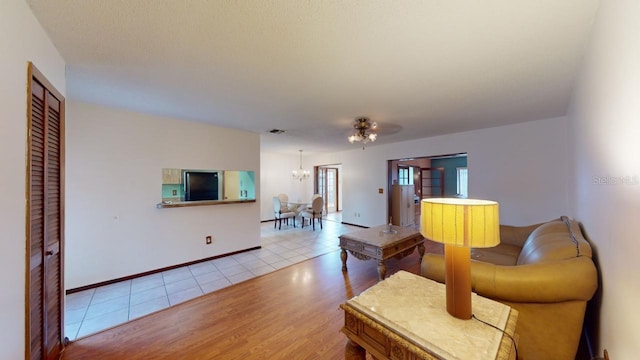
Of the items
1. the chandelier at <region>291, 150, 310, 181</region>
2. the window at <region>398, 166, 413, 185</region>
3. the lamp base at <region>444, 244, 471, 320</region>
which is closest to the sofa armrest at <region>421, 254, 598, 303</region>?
the lamp base at <region>444, 244, 471, 320</region>

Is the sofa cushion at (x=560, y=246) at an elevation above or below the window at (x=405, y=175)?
below

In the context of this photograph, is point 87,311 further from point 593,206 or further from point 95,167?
point 593,206

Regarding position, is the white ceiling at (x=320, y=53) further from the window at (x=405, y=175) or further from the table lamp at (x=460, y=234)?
the window at (x=405, y=175)

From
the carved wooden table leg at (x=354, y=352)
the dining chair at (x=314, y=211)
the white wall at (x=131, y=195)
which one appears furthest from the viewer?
the dining chair at (x=314, y=211)

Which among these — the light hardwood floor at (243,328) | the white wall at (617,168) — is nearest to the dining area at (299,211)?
the light hardwood floor at (243,328)

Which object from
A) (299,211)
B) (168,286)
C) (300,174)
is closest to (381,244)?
(168,286)

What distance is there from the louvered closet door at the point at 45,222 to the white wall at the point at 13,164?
10 centimetres

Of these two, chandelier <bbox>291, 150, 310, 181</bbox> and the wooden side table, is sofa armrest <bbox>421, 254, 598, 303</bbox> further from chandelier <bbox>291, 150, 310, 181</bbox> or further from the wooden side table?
chandelier <bbox>291, 150, 310, 181</bbox>

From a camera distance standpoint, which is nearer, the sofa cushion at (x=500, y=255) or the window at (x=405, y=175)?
the sofa cushion at (x=500, y=255)

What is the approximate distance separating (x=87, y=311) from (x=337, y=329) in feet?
8.51

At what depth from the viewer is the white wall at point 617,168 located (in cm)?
88

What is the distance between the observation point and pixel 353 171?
6465 millimetres

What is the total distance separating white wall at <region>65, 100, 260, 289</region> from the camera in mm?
2727

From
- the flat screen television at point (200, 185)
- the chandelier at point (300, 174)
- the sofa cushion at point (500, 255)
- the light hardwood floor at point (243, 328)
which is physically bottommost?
the light hardwood floor at point (243, 328)
